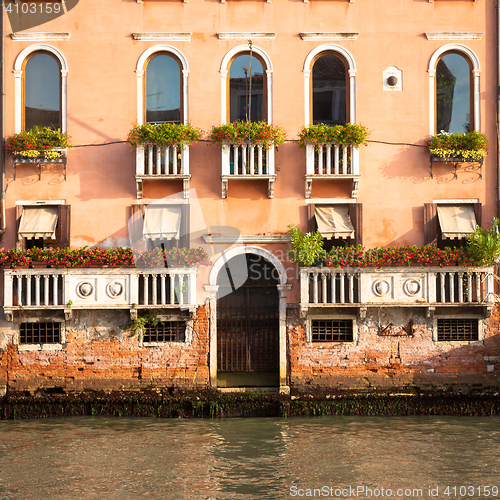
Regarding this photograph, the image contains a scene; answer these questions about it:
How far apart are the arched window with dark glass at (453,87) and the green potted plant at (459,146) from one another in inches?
21.0

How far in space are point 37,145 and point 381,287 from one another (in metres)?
7.65

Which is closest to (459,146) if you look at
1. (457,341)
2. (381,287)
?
(381,287)

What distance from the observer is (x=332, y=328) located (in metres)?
13.3

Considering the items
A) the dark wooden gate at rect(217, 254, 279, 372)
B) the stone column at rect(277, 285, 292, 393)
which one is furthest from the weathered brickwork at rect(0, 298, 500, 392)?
the dark wooden gate at rect(217, 254, 279, 372)

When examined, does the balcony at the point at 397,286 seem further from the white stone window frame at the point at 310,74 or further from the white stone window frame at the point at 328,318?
the white stone window frame at the point at 310,74

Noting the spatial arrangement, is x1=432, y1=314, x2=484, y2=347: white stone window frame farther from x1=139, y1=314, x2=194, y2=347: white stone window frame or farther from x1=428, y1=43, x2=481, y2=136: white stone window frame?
x1=139, y1=314, x2=194, y2=347: white stone window frame

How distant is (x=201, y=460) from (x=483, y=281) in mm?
6929

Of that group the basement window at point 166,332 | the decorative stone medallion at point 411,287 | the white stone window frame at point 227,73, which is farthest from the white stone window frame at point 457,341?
the white stone window frame at point 227,73

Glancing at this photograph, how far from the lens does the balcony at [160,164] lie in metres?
13.0

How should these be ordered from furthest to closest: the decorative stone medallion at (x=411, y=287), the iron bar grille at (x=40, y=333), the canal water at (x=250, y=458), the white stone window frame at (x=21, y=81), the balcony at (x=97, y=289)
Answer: the white stone window frame at (x=21, y=81), the iron bar grille at (x=40, y=333), the decorative stone medallion at (x=411, y=287), the balcony at (x=97, y=289), the canal water at (x=250, y=458)

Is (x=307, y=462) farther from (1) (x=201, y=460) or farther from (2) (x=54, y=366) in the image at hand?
(2) (x=54, y=366)

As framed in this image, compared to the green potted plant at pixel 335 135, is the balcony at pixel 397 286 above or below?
below

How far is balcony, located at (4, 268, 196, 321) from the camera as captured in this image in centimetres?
1266

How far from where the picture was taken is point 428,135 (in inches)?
528
